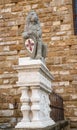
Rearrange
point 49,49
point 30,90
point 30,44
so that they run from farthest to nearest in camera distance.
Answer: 1. point 49,49
2. point 30,44
3. point 30,90

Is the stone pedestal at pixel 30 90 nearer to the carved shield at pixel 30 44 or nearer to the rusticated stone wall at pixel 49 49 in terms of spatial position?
the carved shield at pixel 30 44

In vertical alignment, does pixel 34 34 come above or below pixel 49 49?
above

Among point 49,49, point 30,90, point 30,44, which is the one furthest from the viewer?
point 49,49

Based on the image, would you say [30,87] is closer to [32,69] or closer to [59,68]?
[32,69]

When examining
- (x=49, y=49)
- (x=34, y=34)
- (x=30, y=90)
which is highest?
(x=34, y=34)

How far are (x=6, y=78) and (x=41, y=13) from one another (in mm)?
2185

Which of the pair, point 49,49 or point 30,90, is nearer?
point 30,90

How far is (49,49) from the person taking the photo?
834 cm

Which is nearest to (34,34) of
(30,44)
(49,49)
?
(30,44)

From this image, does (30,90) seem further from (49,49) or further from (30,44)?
(49,49)

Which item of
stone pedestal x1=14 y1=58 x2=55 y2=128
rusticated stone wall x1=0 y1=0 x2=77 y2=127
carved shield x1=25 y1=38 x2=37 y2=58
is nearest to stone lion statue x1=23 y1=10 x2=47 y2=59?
carved shield x1=25 y1=38 x2=37 y2=58

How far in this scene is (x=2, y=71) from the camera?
8500 mm

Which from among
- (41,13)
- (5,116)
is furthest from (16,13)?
(5,116)

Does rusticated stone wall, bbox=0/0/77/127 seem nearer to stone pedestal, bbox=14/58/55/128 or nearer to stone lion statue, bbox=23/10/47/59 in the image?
stone lion statue, bbox=23/10/47/59
